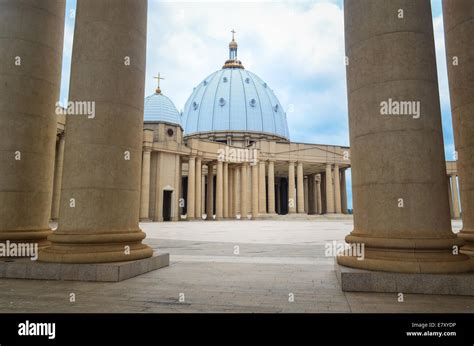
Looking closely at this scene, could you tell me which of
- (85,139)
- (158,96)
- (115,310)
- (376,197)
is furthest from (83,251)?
(158,96)

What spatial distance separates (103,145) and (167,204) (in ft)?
217

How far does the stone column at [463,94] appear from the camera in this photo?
39.1ft

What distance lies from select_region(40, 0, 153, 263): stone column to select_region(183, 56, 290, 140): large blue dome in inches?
4683

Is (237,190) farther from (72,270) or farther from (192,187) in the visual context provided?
(72,270)

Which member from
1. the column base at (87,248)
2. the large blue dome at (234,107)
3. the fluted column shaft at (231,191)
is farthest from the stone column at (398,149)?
the large blue dome at (234,107)

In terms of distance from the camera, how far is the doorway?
245ft

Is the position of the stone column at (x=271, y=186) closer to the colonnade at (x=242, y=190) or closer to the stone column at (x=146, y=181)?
the colonnade at (x=242, y=190)

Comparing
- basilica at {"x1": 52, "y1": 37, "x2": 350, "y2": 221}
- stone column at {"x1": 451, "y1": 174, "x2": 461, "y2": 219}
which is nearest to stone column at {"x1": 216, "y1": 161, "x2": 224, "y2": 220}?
basilica at {"x1": 52, "y1": 37, "x2": 350, "y2": 221}

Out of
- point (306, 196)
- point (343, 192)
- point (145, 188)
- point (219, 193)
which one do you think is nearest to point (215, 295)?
point (145, 188)

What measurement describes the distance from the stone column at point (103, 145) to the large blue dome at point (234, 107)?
390 feet

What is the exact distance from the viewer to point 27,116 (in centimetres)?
1361

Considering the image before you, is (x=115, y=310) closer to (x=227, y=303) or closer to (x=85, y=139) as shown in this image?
(x=227, y=303)

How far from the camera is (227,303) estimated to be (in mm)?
7594

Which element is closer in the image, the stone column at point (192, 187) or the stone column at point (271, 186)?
the stone column at point (192, 187)
